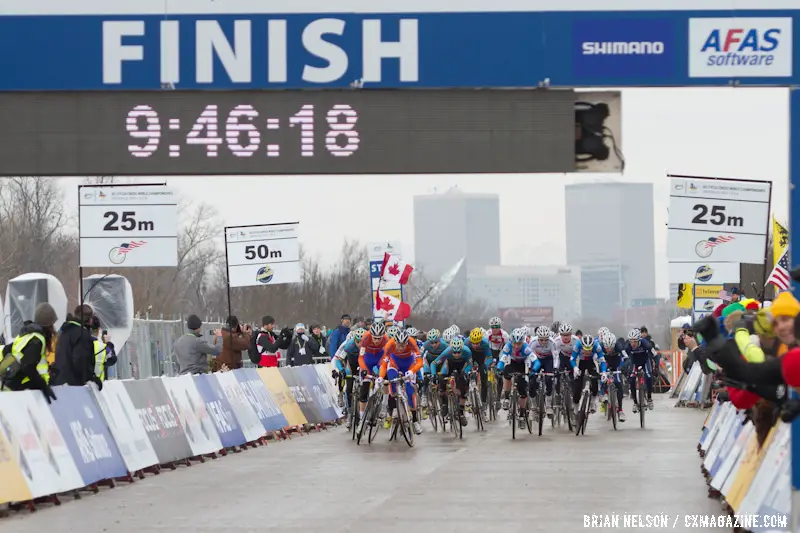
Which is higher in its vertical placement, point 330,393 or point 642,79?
point 642,79

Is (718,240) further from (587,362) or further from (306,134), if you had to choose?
(306,134)

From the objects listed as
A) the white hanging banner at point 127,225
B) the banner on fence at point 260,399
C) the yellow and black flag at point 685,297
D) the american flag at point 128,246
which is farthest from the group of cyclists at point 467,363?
the yellow and black flag at point 685,297

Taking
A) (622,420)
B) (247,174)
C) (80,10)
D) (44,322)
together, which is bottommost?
(622,420)

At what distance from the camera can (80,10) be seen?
1224cm

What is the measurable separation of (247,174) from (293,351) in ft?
59.7

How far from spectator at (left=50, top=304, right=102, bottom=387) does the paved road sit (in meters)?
1.25

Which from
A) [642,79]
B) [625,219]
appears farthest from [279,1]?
[625,219]

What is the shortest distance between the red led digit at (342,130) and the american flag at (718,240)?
1071 cm

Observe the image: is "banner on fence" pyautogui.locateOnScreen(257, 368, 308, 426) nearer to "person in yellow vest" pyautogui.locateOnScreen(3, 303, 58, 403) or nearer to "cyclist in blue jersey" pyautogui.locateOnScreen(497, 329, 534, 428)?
"cyclist in blue jersey" pyautogui.locateOnScreen(497, 329, 534, 428)

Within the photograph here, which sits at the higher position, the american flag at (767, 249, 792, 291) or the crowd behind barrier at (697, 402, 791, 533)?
the american flag at (767, 249, 792, 291)

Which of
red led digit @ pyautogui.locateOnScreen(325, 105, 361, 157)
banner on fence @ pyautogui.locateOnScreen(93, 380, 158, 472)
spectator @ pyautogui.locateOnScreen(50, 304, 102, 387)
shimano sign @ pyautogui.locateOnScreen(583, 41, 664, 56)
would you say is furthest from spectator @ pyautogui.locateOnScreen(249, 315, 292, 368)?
shimano sign @ pyautogui.locateOnScreen(583, 41, 664, 56)

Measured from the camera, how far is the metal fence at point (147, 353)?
29.1 m

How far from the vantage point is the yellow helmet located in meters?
29.0

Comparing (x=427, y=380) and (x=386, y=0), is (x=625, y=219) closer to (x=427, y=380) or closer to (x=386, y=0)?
(x=427, y=380)
